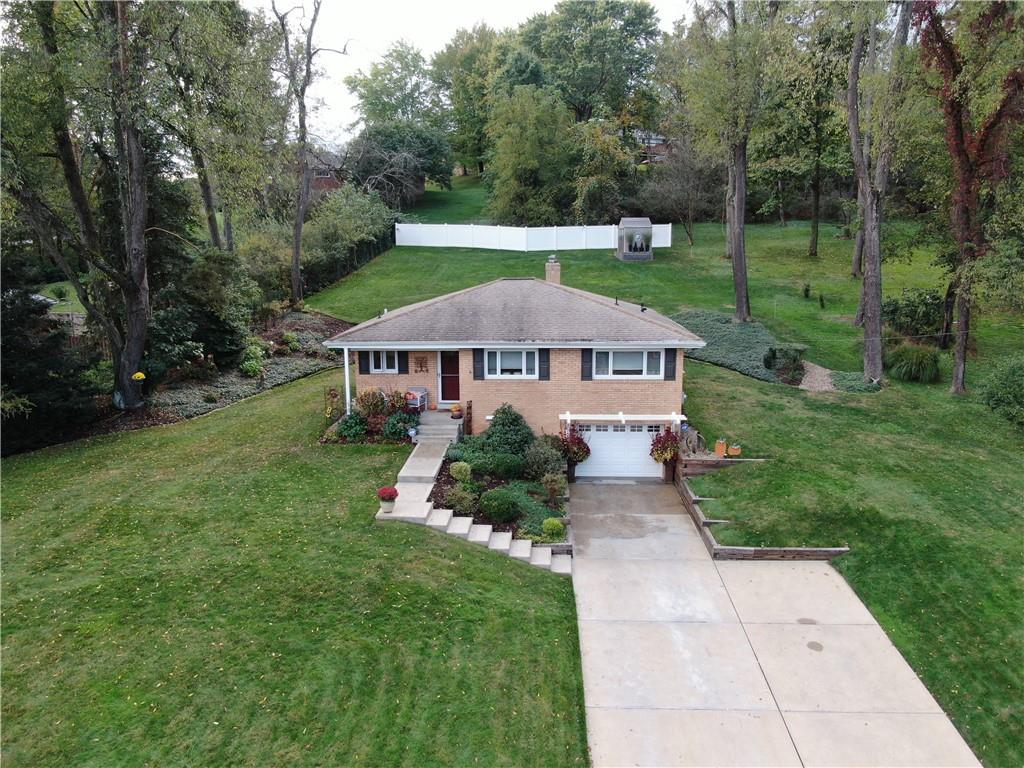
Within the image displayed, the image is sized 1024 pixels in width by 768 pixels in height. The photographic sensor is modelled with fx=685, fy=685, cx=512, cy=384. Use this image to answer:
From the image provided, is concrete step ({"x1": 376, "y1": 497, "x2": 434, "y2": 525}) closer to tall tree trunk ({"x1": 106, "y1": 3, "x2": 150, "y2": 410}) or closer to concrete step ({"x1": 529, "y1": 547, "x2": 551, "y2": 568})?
concrete step ({"x1": 529, "y1": 547, "x2": 551, "y2": 568})

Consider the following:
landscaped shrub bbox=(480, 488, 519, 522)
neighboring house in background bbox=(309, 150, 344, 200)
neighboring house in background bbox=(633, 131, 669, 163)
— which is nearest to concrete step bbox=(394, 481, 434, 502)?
landscaped shrub bbox=(480, 488, 519, 522)

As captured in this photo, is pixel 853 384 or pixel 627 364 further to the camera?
pixel 853 384

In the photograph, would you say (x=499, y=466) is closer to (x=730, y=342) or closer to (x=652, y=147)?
(x=730, y=342)

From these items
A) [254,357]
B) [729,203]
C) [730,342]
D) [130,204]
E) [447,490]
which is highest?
[729,203]

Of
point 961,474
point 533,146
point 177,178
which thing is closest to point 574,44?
point 533,146

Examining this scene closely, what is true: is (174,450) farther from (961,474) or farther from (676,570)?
(961,474)

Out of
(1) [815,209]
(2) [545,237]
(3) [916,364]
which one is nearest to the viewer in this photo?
(3) [916,364]

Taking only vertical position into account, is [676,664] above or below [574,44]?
below

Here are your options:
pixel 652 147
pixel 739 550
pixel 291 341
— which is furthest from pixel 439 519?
pixel 652 147
